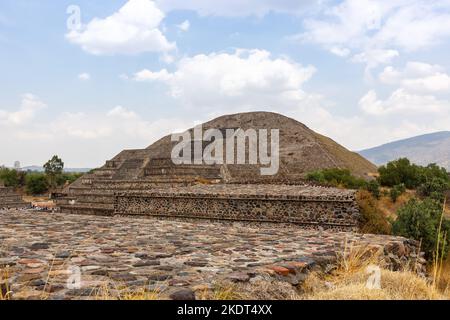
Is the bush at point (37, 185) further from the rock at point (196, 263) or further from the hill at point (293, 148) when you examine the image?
the rock at point (196, 263)

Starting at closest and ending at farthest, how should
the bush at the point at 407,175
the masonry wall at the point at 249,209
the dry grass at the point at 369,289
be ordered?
1. the dry grass at the point at 369,289
2. the masonry wall at the point at 249,209
3. the bush at the point at 407,175

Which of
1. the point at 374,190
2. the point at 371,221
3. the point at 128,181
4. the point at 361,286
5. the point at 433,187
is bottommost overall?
the point at 371,221

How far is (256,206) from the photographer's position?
12.3m

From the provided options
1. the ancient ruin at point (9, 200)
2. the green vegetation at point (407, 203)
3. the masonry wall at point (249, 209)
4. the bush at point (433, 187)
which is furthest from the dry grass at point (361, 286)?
the bush at point (433, 187)

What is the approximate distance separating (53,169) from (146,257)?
156 ft

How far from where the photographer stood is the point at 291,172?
132ft

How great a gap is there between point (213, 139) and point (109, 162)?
65.2 feet

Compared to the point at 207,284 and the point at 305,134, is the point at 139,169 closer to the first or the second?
the point at 207,284

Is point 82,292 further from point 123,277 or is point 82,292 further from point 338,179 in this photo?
point 338,179

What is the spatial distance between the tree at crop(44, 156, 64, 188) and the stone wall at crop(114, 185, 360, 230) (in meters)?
36.0

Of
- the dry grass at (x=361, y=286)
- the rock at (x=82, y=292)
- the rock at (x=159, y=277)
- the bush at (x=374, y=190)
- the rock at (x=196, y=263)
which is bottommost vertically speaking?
the dry grass at (x=361, y=286)

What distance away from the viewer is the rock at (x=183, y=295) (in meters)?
3.06

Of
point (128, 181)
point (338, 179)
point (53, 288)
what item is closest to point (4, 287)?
point (53, 288)

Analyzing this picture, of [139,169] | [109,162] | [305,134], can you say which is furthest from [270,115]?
[139,169]
